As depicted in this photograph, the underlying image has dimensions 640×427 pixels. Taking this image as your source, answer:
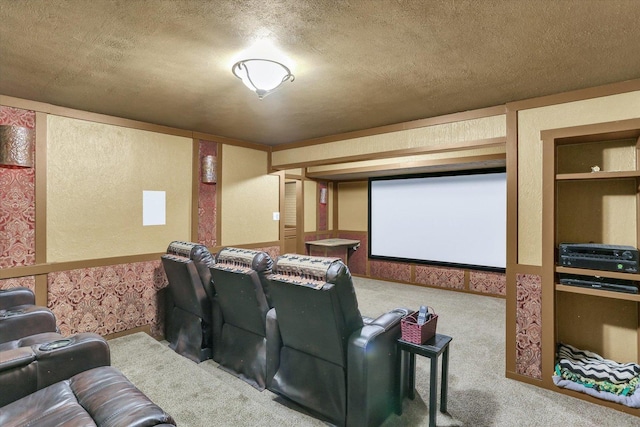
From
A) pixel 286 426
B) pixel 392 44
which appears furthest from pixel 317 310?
pixel 392 44

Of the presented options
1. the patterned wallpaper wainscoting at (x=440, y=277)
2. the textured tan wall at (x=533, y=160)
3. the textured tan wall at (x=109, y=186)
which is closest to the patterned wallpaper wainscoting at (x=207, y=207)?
the textured tan wall at (x=109, y=186)

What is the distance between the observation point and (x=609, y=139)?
2598mm

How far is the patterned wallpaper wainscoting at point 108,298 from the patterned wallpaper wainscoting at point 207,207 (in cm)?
65

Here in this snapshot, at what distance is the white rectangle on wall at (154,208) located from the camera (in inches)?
144

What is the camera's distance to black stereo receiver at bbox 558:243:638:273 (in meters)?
2.32

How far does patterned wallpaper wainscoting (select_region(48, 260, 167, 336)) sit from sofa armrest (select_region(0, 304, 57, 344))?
73 cm

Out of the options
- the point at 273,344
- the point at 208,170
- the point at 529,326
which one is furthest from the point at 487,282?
the point at 208,170

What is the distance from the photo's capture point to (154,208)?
374cm

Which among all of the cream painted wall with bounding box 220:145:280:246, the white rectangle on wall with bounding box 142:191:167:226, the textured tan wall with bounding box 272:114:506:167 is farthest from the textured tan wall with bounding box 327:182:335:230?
the white rectangle on wall with bounding box 142:191:167:226

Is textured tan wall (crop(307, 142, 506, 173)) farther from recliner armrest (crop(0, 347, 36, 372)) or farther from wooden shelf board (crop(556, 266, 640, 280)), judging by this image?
recliner armrest (crop(0, 347, 36, 372))

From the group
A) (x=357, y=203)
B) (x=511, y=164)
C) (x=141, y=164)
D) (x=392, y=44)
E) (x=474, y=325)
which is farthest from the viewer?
(x=357, y=203)

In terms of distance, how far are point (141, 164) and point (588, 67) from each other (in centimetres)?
406

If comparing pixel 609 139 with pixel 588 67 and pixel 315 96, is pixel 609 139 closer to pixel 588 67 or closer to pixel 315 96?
pixel 588 67

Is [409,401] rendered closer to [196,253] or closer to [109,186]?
[196,253]
